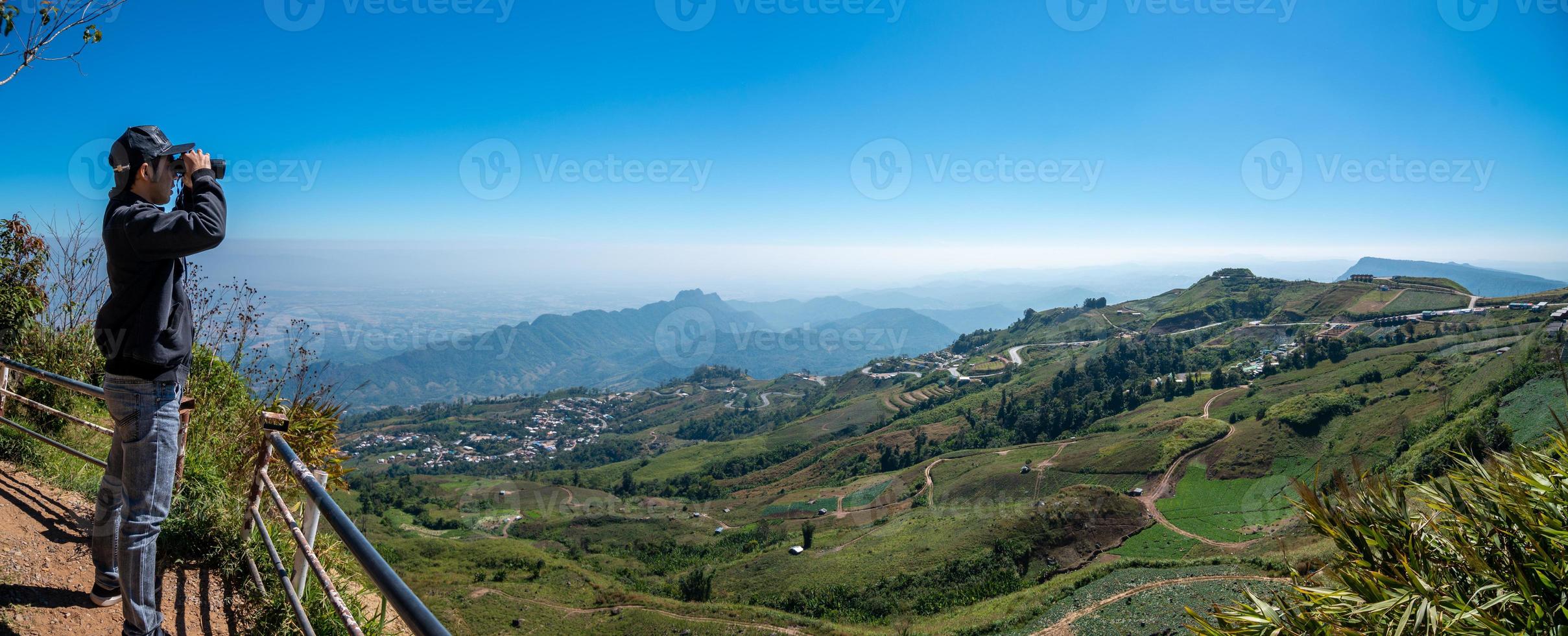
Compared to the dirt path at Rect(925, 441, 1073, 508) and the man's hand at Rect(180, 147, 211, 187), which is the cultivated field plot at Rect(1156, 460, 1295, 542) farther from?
the man's hand at Rect(180, 147, 211, 187)

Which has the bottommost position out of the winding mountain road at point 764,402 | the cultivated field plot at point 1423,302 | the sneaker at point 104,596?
the winding mountain road at point 764,402

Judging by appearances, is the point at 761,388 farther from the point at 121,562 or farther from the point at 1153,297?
the point at 121,562

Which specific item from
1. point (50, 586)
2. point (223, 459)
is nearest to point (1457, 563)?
point (50, 586)

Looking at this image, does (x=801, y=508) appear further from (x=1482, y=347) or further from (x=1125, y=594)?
(x=1482, y=347)

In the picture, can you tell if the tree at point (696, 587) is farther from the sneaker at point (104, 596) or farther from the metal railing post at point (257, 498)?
the sneaker at point (104, 596)

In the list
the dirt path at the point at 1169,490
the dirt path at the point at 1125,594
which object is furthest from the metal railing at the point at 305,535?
the dirt path at the point at 1169,490

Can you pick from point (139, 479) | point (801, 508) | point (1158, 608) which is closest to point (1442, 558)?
point (139, 479)

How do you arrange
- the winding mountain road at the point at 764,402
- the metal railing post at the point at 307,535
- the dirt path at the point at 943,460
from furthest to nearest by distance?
the winding mountain road at the point at 764,402 → the dirt path at the point at 943,460 → the metal railing post at the point at 307,535
